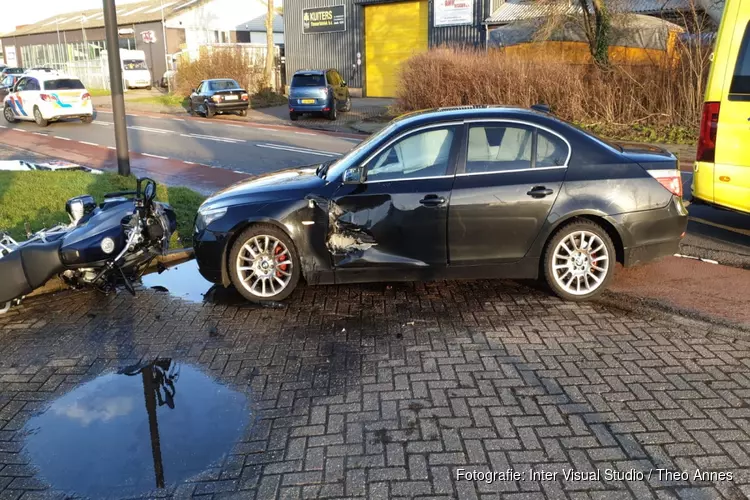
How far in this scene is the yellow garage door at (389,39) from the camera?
32250 mm

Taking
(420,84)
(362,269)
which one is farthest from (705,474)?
(420,84)

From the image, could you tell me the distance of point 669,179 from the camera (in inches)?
229

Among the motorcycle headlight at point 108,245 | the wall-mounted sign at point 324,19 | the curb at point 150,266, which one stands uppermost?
the wall-mounted sign at point 324,19

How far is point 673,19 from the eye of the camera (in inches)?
854

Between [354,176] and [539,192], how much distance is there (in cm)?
160

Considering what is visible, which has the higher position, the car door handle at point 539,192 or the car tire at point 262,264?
the car door handle at point 539,192

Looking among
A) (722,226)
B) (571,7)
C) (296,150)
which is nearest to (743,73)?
(722,226)

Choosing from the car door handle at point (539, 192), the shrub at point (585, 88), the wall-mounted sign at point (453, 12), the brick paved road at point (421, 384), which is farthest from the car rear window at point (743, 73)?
the wall-mounted sign at point (453, 12)

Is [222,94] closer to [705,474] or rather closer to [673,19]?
[673,19]

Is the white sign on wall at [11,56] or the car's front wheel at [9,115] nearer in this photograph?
the car's front wheel at [9,115]

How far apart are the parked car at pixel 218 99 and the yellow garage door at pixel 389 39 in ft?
25.6

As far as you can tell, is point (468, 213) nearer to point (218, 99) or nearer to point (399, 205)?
point (399, 205)

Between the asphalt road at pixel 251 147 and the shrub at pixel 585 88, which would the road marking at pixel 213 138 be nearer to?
the asphalt road at pixel 251 147

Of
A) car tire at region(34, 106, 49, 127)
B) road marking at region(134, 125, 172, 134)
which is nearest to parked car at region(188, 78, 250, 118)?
road marking at region(134, 125, 172, 134)
